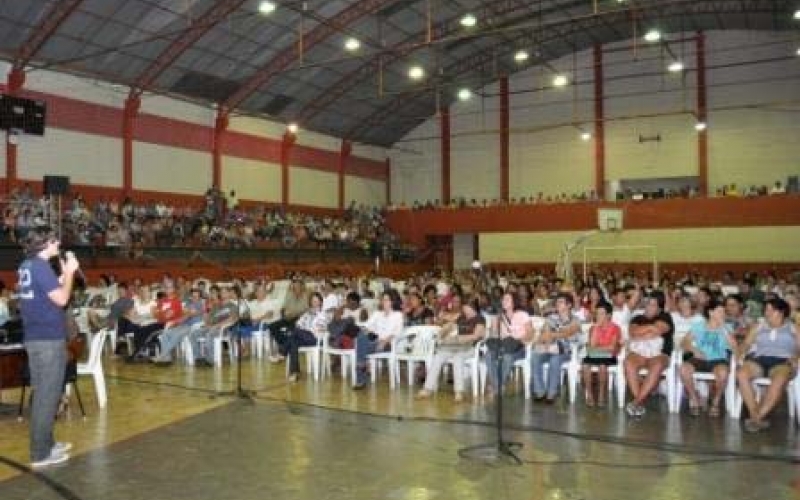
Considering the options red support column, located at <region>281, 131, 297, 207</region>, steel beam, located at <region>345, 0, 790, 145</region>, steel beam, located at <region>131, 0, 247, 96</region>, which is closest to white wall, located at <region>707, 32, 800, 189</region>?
steel beam, located at <region>345, 0, 790, 145</region>

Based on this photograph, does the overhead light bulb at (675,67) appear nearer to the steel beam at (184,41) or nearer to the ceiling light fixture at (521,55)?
the ceiling light fixture at (521,55)

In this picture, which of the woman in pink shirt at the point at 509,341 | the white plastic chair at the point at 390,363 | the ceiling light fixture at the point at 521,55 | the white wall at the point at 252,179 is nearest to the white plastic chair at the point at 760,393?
the woman in pink shirt at the point at 509,341

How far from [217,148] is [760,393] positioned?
22466 millimetres

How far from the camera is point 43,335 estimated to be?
5660 mm

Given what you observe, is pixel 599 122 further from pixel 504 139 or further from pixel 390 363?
pixel 390 363

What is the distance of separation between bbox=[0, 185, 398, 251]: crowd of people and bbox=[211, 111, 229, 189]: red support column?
78 cm

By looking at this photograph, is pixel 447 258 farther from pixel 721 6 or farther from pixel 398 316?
pixel 398 316

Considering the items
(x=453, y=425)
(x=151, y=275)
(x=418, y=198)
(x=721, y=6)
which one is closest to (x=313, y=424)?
(x=453, y=425)

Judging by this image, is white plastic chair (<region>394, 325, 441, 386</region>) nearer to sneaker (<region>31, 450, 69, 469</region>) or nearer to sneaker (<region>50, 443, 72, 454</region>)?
sneaker (<region>50, 443, 72, 454</region>)

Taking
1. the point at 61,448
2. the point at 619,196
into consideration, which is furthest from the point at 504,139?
the point at 61,448

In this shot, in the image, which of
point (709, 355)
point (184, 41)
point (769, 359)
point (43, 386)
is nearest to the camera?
point (43, 386)

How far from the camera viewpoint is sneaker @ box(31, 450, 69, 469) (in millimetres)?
5648

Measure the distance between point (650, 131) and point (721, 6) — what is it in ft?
17.6

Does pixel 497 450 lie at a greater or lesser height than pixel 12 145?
lesser
